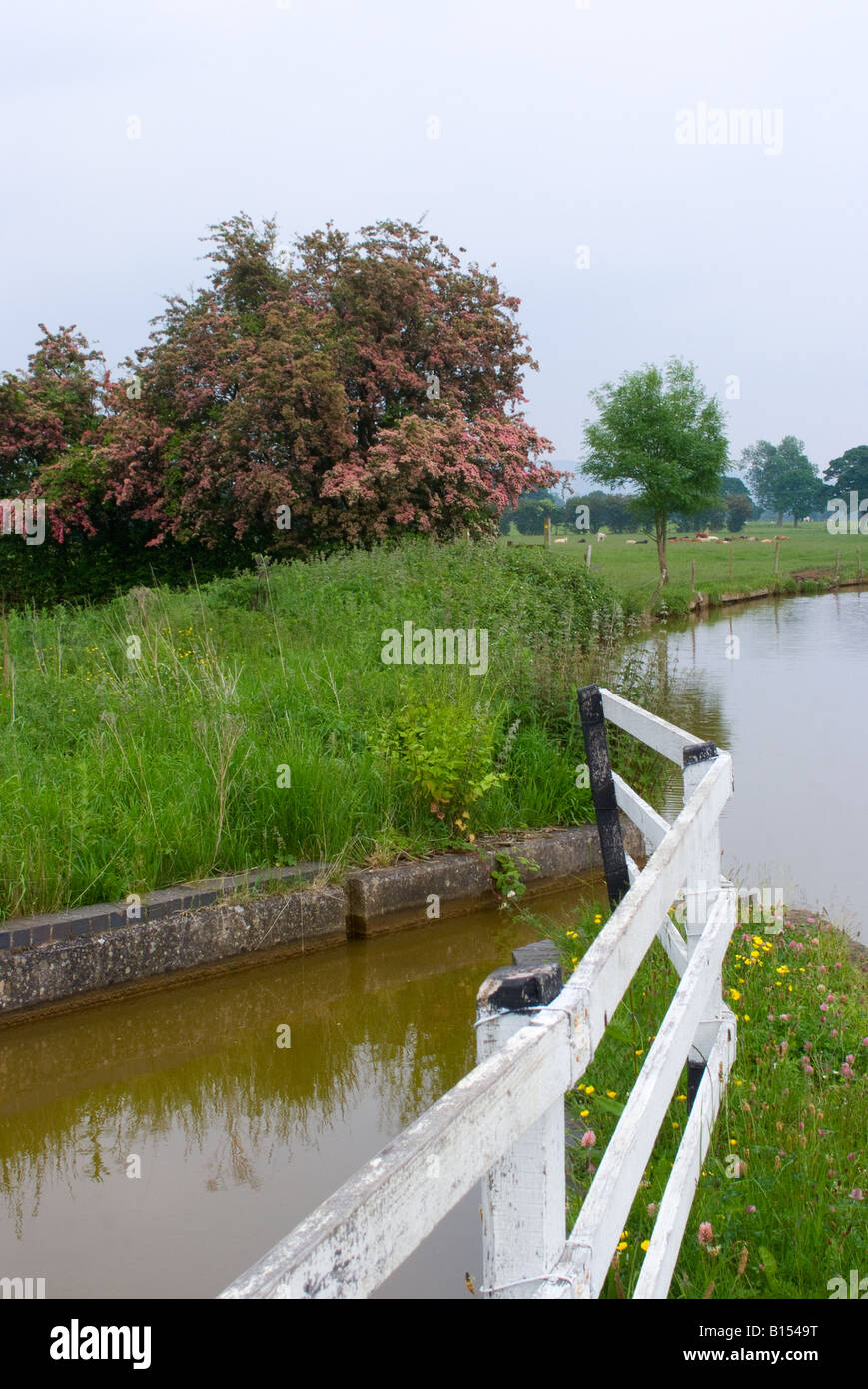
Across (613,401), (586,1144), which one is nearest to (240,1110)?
(586,1144)

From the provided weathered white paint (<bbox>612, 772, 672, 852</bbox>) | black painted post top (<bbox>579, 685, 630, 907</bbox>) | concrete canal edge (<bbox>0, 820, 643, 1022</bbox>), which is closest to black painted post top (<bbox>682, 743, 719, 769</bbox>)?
weathered white paint (<bbox>612, 772, 672, 852</bbox>)

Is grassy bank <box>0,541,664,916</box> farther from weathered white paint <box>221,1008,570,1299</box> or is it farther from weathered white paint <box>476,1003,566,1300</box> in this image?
weathered white paint <box>221,1008,570,1299</box>

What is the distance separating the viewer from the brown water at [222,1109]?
3572 mm

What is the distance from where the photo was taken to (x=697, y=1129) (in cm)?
290

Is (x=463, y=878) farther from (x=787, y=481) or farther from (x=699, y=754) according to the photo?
(x=787, y=481)

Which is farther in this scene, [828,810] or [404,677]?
[828,810]

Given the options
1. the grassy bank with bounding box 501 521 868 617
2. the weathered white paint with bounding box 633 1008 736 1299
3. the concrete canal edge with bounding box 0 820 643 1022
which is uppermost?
the grassy bank with bounding box 501 521 868 617

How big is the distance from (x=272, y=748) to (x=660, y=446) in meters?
38.2

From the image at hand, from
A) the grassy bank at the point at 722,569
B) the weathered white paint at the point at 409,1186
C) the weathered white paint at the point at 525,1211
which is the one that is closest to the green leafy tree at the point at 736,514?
the grassy bank at the point at 722,569

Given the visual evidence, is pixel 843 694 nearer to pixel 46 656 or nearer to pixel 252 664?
pixel 252 664

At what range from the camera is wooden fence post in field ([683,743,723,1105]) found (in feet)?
11.3

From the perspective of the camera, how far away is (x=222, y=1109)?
4.57m

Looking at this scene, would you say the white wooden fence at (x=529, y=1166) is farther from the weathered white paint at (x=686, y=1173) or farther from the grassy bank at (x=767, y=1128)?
the grassy bank at (x=767, y=1128)
